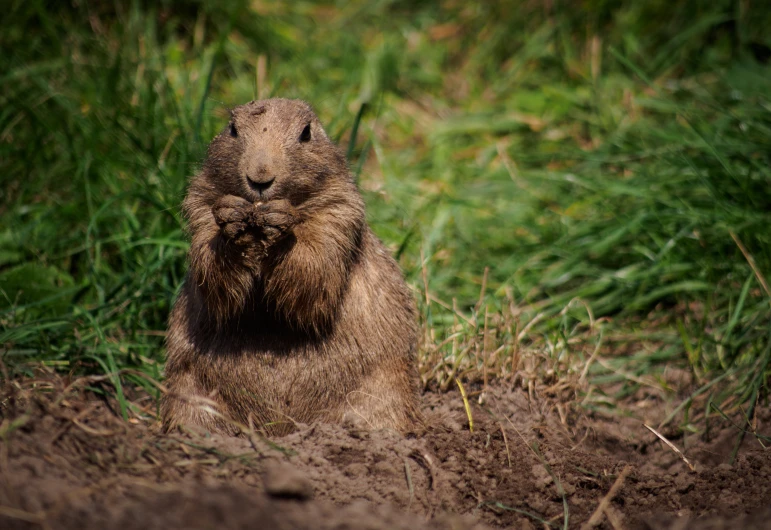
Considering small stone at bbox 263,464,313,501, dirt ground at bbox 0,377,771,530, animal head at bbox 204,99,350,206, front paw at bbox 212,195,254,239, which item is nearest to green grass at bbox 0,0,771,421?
dirt ground at bbox 0,377,771,530

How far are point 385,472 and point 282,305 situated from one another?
0.84 m

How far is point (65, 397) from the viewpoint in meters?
3.34

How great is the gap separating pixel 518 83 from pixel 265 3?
253 centimetres

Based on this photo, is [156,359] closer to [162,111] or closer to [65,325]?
[65,325]

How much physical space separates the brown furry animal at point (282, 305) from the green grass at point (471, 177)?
1.48 ft

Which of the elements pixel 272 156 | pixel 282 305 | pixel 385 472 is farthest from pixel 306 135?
pixel 385 472

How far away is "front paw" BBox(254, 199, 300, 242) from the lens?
346 centimetres

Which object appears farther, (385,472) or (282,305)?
(282,305)

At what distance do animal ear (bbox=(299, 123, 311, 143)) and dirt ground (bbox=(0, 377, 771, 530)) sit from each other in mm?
1295

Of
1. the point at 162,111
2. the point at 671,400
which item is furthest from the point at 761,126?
the point at 162,111

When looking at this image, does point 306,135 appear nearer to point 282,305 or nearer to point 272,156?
point 272,156

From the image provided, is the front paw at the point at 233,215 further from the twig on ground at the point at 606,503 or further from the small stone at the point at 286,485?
the twig on ground at the point at 606,503

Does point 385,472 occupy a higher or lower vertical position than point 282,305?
lower

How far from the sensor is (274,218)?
3455 millimetres
